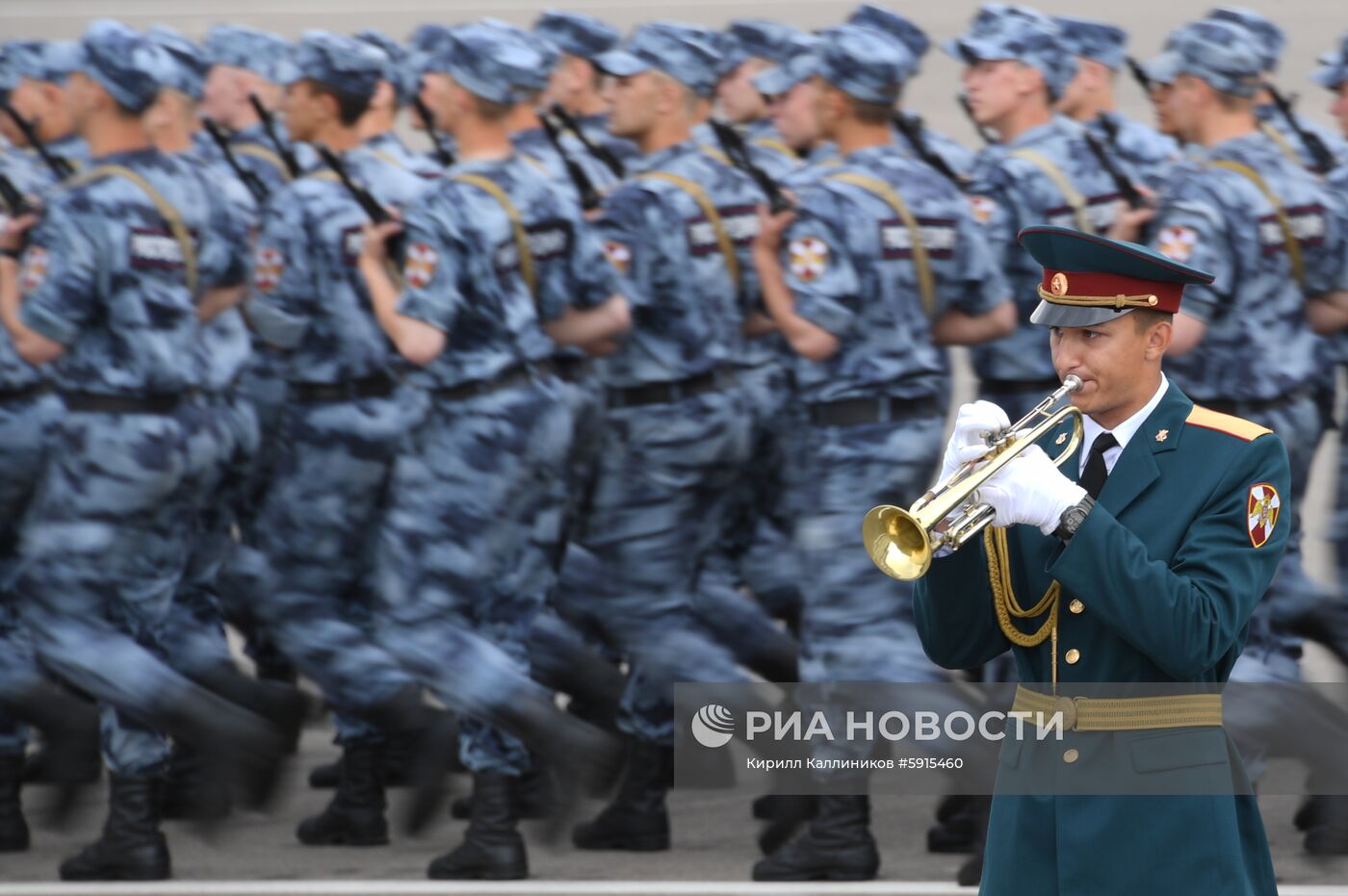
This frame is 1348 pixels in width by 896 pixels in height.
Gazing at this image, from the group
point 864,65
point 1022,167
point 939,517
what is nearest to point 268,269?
point 864,65

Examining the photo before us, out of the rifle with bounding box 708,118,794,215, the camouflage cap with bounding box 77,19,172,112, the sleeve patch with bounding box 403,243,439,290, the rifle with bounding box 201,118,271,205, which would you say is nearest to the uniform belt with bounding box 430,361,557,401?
the sleeve patch with bounding box 403,243,439,290

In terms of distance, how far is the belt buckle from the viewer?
112 inches

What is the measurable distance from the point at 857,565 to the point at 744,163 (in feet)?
3.90

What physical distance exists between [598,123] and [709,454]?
171cm

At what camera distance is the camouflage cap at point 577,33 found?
23.2 feet

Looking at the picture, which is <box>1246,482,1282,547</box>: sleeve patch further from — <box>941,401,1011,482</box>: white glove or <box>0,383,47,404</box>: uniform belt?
<box>0,383,47,404</box>: uniform belt

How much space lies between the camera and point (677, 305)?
19.5ft

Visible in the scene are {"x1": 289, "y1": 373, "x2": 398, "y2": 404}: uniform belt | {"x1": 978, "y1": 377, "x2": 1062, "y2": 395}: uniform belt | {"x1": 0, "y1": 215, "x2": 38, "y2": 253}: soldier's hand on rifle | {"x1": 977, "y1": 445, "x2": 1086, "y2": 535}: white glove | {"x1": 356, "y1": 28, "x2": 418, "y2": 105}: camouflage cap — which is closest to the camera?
{"x1": 977, "y1": 445, "x2": 1086, "y2": 535}: white glove

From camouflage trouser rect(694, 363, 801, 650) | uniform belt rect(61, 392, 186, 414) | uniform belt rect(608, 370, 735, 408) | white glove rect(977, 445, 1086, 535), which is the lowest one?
camouflage trouser rect(694, 363, 801, 650)

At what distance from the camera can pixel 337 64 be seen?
6.29 m

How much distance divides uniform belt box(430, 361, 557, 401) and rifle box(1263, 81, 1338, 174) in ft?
7.12

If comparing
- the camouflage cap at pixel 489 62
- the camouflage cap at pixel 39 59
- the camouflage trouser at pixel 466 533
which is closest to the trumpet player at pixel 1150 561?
the camouflage trouser at pixel 466 533

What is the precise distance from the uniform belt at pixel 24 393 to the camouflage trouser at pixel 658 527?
60.9 inches

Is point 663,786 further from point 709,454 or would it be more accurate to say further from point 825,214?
point 825,214
